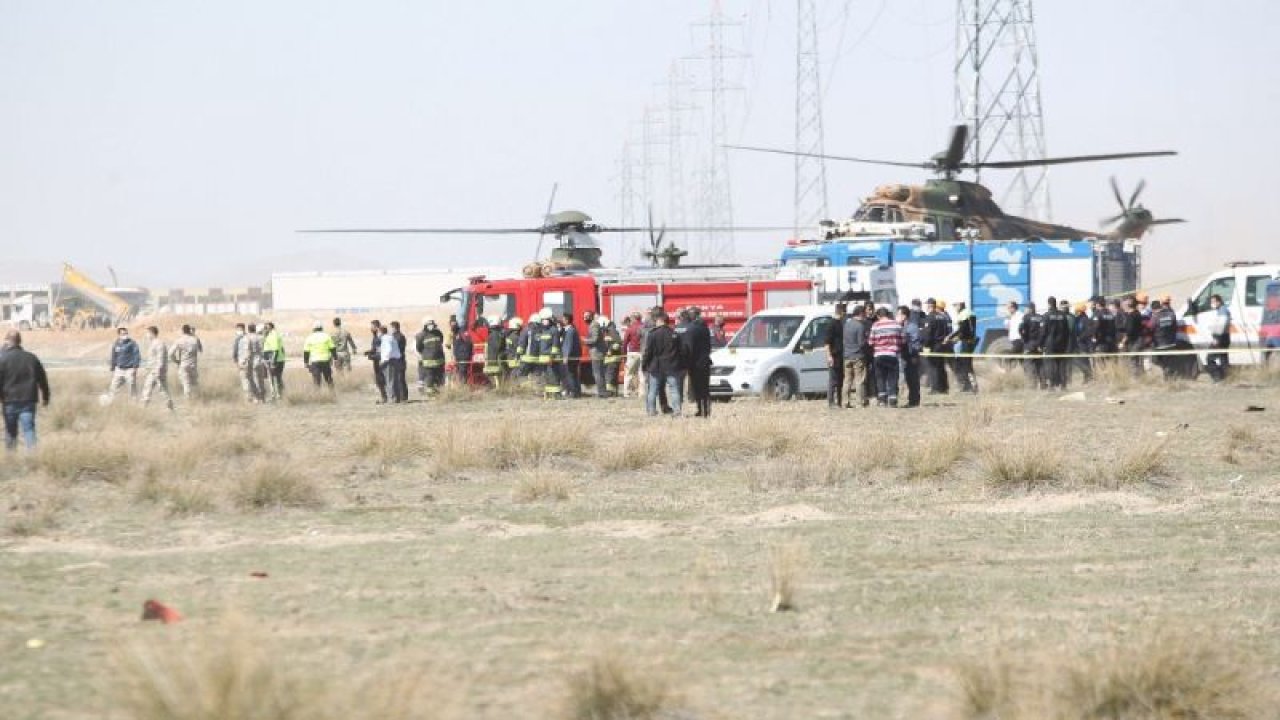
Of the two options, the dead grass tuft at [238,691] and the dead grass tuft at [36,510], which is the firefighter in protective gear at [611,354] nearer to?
the dead grass tuft at [36,510]

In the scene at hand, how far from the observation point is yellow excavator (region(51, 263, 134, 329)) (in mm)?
122062

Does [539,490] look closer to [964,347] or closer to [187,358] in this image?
[964,347]

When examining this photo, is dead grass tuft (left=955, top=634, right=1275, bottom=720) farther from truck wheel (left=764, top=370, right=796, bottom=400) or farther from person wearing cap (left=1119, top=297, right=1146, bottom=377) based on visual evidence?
person wearing cap (left=1119, top=297, right=1146, bottom=377)

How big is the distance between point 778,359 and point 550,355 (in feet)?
14.7

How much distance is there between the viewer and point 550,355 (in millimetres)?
34844

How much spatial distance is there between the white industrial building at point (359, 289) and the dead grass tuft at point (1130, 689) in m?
156

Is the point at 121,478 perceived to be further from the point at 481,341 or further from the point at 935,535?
the point at 481,341

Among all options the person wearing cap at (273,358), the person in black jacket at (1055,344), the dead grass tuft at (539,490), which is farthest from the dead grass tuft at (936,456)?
the person wearing cap at (273,358)

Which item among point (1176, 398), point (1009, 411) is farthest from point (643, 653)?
point (1176, 398)

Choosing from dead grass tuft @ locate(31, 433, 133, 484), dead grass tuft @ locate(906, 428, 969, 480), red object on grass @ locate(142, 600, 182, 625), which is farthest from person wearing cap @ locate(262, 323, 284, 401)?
red object on grass @ locate(142, 600, 182, 625)

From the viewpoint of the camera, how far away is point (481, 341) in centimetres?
3844

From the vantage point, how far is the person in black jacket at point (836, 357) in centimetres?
2902

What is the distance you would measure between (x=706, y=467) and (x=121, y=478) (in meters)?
5.76

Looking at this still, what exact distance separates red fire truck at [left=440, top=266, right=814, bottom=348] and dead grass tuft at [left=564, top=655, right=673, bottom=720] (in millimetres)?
30552
